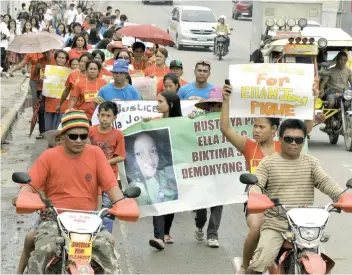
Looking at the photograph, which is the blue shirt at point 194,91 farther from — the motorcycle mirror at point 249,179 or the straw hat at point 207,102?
the motorcycle mirror at point 249,179

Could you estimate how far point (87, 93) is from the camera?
13.0 m

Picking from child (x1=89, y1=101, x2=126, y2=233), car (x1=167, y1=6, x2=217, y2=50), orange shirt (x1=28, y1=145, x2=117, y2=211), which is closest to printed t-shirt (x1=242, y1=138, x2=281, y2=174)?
orange shirt (x1=28, y1=145, x2=117, y2=211)

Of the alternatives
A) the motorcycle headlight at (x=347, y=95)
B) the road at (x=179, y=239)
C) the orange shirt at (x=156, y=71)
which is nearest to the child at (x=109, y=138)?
the road at (x=179, y=239)

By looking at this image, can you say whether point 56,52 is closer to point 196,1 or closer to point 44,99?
point 44,99

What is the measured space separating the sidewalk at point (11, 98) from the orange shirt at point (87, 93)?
4896 millimetres

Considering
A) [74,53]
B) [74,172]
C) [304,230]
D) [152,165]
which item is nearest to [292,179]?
[304,230]

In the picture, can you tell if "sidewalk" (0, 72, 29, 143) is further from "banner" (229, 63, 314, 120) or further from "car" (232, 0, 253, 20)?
"car" (232, 0, 253, 20)

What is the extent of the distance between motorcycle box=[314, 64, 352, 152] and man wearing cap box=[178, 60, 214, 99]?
6.27 meters

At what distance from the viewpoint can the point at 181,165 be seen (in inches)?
419

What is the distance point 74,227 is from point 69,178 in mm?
916

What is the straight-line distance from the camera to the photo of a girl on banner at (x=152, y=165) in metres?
10.4

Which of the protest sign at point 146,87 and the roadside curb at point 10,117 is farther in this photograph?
the roadside curb at point 10,117

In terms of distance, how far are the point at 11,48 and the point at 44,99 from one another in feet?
3.70

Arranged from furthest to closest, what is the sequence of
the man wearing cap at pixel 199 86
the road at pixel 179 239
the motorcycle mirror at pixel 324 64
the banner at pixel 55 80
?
the motorcycle mirror at pixel 324 64
the banner at pixel 55 80
the man wearing cap at pixel 199 86
the road at pixel 179 239
